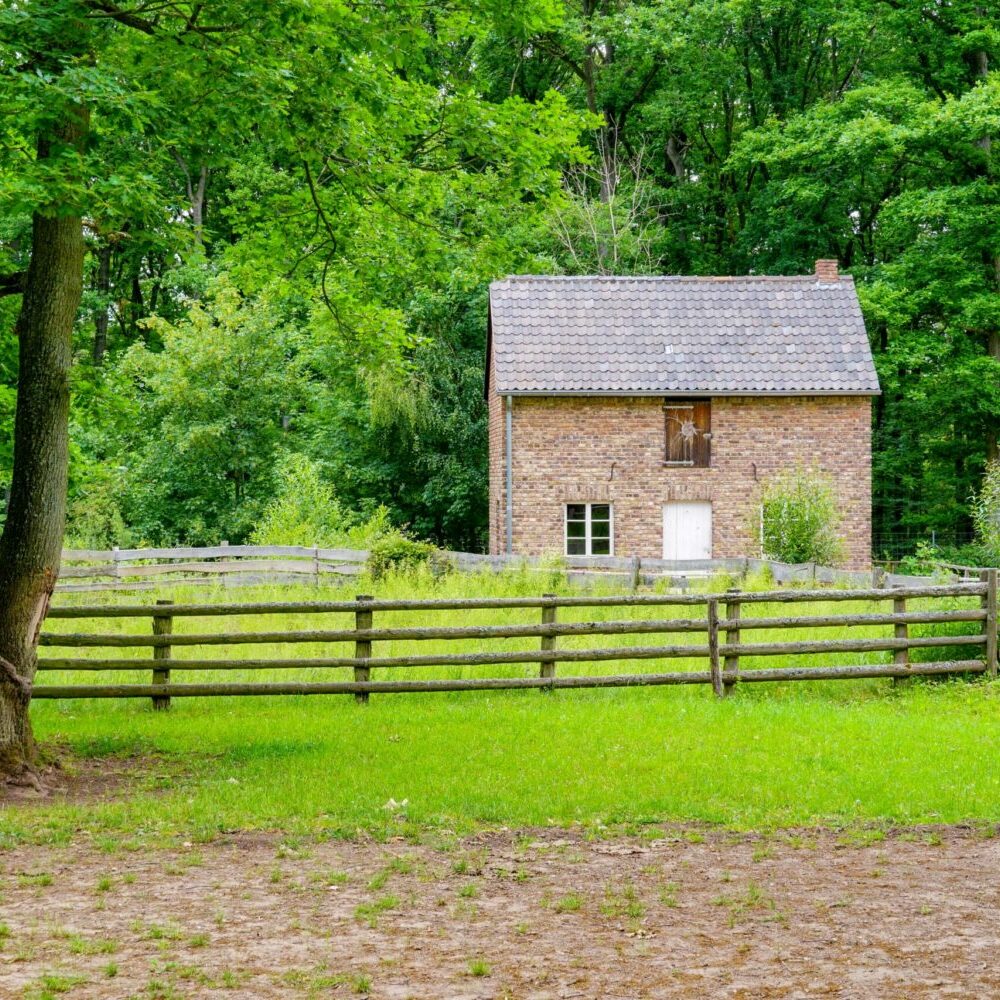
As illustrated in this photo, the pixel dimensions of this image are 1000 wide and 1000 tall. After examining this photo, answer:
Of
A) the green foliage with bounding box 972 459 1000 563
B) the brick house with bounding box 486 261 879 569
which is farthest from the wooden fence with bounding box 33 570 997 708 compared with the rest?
the brick house with bounding box 486 261 879 569

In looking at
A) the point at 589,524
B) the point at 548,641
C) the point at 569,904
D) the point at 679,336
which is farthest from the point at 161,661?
the point at 679,336

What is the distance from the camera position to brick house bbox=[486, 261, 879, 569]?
29453 millimetres

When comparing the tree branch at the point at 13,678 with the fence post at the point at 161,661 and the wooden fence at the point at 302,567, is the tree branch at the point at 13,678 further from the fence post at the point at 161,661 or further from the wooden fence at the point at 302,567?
the wooden fence at the point at 302,567

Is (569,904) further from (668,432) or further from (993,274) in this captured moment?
(993,274)

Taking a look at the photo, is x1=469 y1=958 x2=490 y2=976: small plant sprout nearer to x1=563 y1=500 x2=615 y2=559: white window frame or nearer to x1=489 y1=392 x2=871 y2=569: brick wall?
x1=489 y1=392 x2=871 y2=569: brick wall

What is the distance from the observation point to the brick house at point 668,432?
2945 cm

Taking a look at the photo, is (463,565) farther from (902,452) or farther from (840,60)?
(840,60)

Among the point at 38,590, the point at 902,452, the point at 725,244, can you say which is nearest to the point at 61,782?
the point at 38,590

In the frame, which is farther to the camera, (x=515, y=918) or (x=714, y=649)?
(x=714, y=649)

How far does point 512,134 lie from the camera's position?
39.5 ft

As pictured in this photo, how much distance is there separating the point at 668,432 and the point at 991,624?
15740 millimetres

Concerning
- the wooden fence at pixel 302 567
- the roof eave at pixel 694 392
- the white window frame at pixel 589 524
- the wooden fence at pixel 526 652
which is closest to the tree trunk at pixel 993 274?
the roof eave at pixel 694 392

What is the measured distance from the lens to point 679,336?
99.7 feet

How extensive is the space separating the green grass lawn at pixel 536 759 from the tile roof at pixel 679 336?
14.9m
